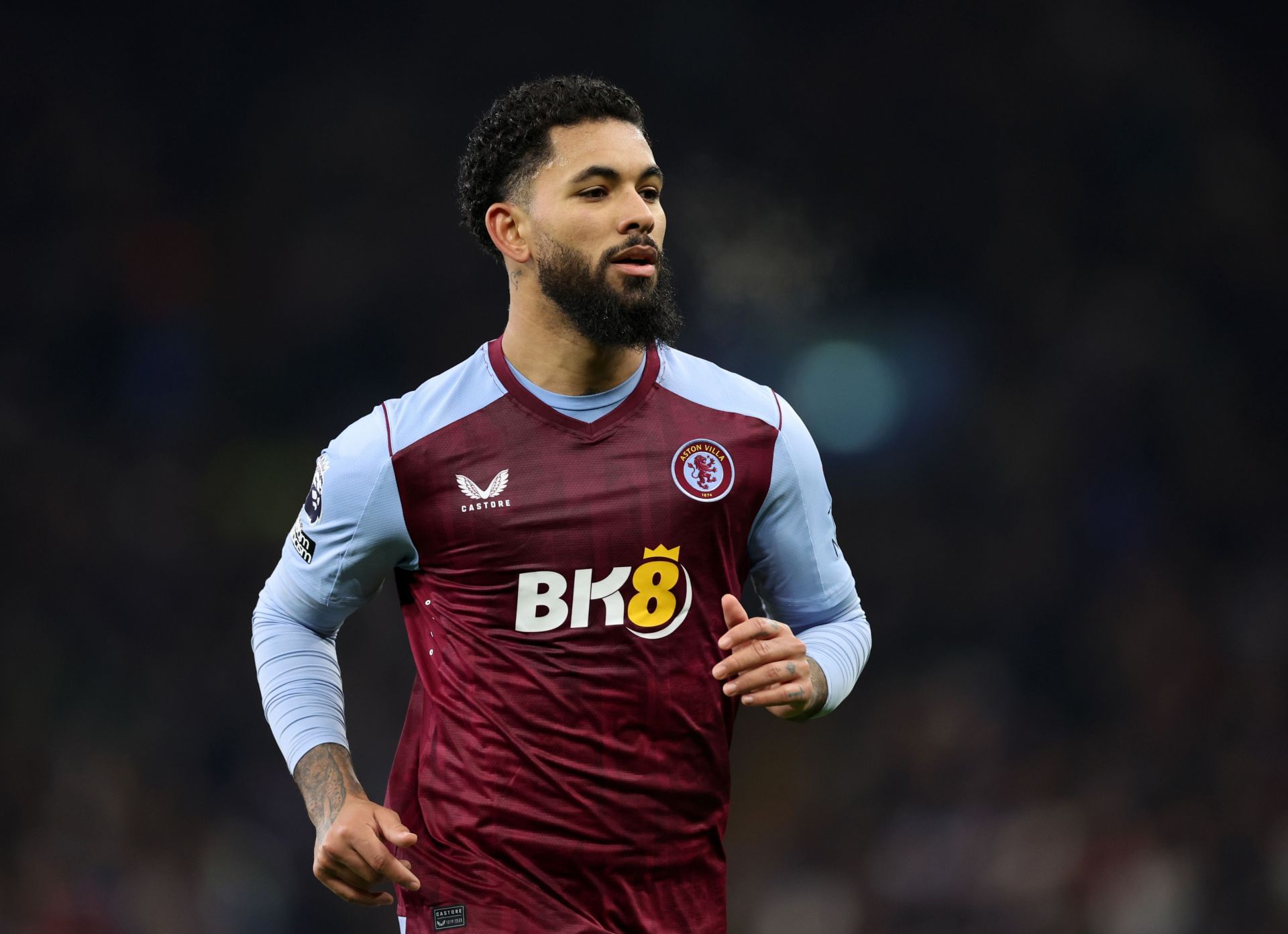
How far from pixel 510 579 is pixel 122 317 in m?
5.26

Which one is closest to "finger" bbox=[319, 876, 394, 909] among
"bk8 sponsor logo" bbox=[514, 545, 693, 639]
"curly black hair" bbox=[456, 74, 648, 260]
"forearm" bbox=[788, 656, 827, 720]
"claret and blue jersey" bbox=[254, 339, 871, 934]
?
"claret and blue jersey" bbox=[254, 339, 871, 934]

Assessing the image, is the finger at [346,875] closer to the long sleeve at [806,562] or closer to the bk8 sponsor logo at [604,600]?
the bk8 sponsor logo at [604,600]

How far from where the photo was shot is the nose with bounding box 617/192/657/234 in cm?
267

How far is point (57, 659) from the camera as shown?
6773 millimetres

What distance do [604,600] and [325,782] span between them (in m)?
0.61

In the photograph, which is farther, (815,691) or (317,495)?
(317,495)

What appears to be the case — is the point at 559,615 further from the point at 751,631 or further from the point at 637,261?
the point at 637,261

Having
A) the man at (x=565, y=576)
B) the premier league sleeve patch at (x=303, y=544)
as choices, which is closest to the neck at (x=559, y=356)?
the man at (x=565, y=576)

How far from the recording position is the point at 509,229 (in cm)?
286

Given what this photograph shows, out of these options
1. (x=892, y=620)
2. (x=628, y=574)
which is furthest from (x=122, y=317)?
(x=628, y=574)

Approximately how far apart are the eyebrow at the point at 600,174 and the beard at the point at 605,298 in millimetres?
127

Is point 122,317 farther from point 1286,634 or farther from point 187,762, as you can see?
point 1286,634

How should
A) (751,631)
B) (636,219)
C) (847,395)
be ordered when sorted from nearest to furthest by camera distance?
(751,631) → (636,219) → (847,395)

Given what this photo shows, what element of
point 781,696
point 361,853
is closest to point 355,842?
point 361,853
